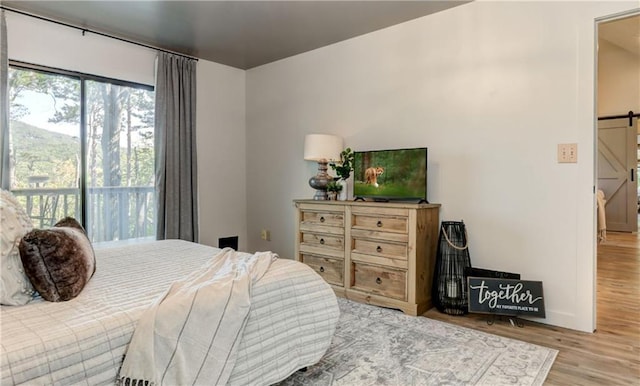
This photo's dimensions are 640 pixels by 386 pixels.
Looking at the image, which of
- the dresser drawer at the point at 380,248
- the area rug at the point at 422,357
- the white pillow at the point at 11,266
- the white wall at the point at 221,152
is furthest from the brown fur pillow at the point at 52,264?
the white wall at the point at 221,152

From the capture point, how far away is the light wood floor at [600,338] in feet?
6.16

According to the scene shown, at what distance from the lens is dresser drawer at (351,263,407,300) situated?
2.77m

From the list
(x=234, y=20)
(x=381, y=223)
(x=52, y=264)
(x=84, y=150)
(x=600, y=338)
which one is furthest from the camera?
(x=84, y=150)

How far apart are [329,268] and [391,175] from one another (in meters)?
0.96

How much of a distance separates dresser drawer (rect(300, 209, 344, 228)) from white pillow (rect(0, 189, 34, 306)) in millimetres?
2145

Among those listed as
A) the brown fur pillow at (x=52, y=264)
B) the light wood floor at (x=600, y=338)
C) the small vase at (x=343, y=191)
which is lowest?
the light wood floor at (x=600, y=338)

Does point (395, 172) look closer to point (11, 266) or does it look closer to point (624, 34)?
point (11, 266)

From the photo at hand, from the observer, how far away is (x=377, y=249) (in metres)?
2.89

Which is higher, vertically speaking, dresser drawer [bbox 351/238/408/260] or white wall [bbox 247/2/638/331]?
white wall [bbox 247/2/638/331]

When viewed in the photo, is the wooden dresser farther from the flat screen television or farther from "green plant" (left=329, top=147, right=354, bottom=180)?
"green plant" (left=329, top=147, right=354, bottom=180)

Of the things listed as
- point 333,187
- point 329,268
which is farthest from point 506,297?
point 333,187

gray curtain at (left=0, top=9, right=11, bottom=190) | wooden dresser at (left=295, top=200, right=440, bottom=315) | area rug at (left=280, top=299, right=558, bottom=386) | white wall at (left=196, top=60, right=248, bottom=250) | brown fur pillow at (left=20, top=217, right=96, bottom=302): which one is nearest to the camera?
brown fur pillow at (left=20, top=217, right=96, bottom=302)

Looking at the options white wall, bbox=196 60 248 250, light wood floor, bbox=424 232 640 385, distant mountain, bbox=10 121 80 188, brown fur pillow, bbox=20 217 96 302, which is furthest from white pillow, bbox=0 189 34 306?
white wall, bbox=196 60 248 250

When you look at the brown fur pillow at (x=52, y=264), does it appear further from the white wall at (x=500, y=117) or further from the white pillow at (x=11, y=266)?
the white wall at (x=500, y=117)
